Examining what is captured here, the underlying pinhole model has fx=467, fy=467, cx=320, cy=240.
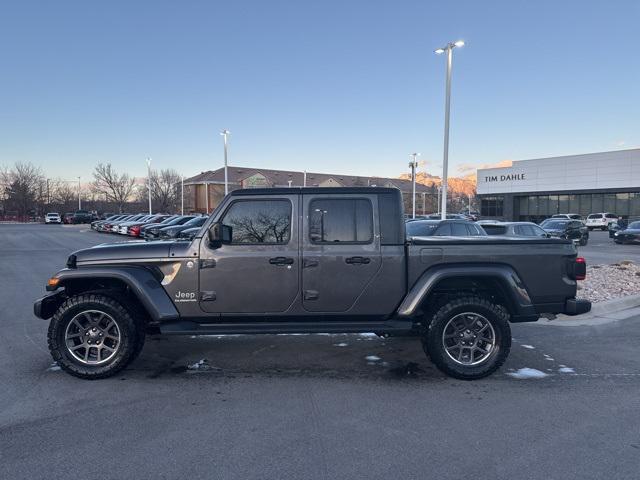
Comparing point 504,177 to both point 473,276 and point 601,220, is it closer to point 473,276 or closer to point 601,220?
point 601,220

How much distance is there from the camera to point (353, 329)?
198 inches

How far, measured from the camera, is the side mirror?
4.84m

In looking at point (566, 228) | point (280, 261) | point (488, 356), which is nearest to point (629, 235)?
point (566, 228)

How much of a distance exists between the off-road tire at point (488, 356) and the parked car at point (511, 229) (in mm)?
10092

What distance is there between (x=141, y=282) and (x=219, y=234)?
979 millimetres

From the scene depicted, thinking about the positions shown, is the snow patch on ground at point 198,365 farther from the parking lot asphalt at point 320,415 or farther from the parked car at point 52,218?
the parked car at point 52,218

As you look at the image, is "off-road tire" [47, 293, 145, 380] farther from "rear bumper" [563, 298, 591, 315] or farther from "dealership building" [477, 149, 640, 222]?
"dealership building" [477, 149, 640, 222]

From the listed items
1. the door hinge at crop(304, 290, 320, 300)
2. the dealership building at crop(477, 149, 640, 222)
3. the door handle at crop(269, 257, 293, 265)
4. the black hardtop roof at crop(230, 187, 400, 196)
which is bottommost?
the door hinge at crop(304, 290, 320, 300)

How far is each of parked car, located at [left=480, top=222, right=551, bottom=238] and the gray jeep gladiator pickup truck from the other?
1007cm

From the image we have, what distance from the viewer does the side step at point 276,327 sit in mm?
4969

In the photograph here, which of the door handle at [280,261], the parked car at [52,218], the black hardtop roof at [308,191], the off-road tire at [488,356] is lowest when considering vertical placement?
the off-road tire at [488,356]

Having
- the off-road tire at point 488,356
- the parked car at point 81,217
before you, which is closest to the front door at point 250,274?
the off-road tire at point 488,356

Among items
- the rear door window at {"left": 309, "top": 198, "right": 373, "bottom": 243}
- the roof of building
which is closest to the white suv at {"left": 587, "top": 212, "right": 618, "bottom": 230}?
the roof of building

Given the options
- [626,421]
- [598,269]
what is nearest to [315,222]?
[626,421]
